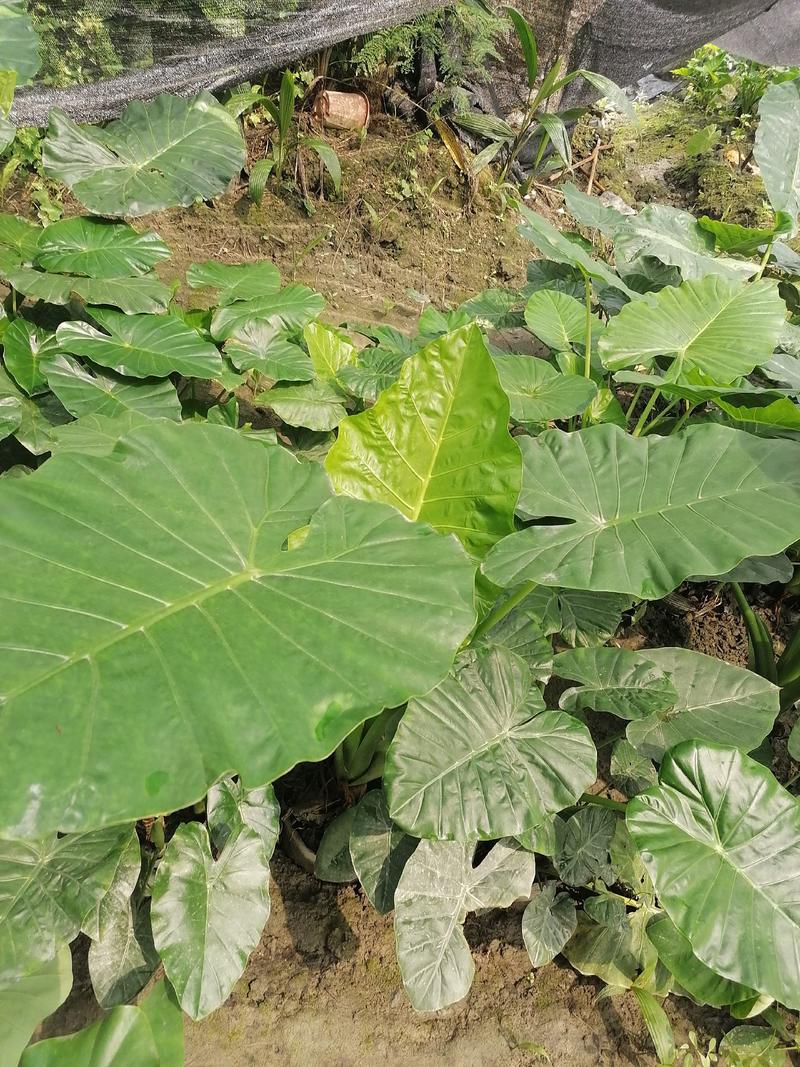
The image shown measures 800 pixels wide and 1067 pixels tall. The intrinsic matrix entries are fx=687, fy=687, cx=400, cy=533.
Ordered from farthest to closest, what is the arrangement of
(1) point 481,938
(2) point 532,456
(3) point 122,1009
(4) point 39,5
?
(4) point 39,5 < (1) point 481,938 < (2) point 532,456 < (3) point 122,1009

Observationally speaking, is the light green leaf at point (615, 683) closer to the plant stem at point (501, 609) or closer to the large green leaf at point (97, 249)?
the plant stem at point (501, 609)

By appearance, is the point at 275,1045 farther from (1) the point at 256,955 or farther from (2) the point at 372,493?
(2) the point at 372,493

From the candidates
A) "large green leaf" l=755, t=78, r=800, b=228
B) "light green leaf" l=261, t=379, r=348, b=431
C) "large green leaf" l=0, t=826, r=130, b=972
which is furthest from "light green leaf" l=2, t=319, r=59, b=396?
"large green leaf" l=755, t=78, r=800, b=228

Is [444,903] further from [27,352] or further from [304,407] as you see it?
[27,352]

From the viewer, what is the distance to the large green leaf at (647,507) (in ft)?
3.10

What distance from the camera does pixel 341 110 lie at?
11.5 ft

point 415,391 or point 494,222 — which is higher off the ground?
point 415,391

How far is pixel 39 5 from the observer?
2279 mm

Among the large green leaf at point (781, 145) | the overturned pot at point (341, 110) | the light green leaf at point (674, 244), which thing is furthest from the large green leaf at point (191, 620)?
the overturned pot at point (341, 110)

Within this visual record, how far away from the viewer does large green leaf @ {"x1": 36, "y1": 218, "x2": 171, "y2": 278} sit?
1605 millimetres

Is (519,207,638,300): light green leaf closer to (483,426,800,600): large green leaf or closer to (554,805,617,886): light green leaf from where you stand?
(483,426,800,600): large green leaf

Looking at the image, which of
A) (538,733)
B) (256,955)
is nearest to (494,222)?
(538,733)

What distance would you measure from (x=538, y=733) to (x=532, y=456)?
0.44m

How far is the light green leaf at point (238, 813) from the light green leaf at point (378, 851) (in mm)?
139
